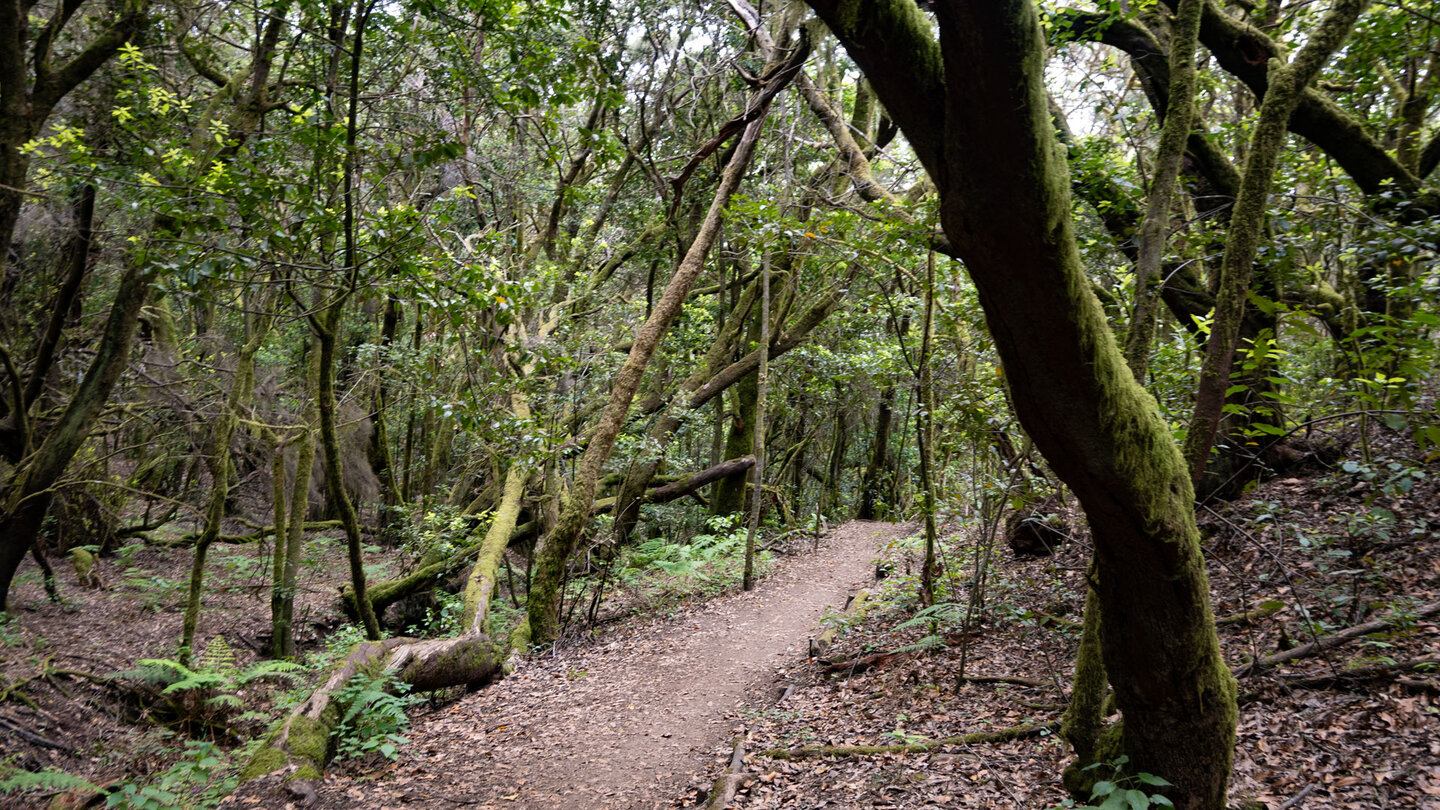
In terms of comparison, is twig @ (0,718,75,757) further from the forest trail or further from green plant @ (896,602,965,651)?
green plant @ (896,602,965,651)

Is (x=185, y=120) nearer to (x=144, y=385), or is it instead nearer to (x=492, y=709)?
(x=144, y=385)

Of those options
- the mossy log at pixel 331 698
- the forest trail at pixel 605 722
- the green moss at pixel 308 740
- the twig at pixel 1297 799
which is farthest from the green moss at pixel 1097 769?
the green moss at pixel 308 740

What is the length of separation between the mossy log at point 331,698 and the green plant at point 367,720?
94 millimetres

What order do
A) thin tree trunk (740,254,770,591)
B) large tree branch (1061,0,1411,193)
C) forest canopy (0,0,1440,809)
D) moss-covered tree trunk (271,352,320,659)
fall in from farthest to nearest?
thin tree trunk (740,254,770,591) → moss-covered tree trunk (271,352,320,659) → large tree branch (1061,0,1411,193) → forest canopy (0,0,1440,809)

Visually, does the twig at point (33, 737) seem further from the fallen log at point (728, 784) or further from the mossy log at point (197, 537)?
the mossy log at point (197, 537)

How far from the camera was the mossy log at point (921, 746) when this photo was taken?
5.16 metres

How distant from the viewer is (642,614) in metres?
11.4

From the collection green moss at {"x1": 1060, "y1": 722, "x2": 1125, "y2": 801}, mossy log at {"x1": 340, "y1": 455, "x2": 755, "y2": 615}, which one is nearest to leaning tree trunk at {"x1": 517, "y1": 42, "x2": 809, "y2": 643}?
mossy log at {"x1": 340, "y1": 455, "x2": 755, "y2": 615}

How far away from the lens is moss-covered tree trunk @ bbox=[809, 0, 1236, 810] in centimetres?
223

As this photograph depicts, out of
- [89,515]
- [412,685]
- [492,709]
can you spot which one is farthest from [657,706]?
[89,515]

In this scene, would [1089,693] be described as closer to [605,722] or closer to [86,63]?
[605,722]

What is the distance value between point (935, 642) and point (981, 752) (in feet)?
6.57

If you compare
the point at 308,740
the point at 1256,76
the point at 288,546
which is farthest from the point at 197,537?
the point at 1256,76

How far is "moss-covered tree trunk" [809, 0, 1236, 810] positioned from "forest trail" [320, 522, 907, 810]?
12.1ft
